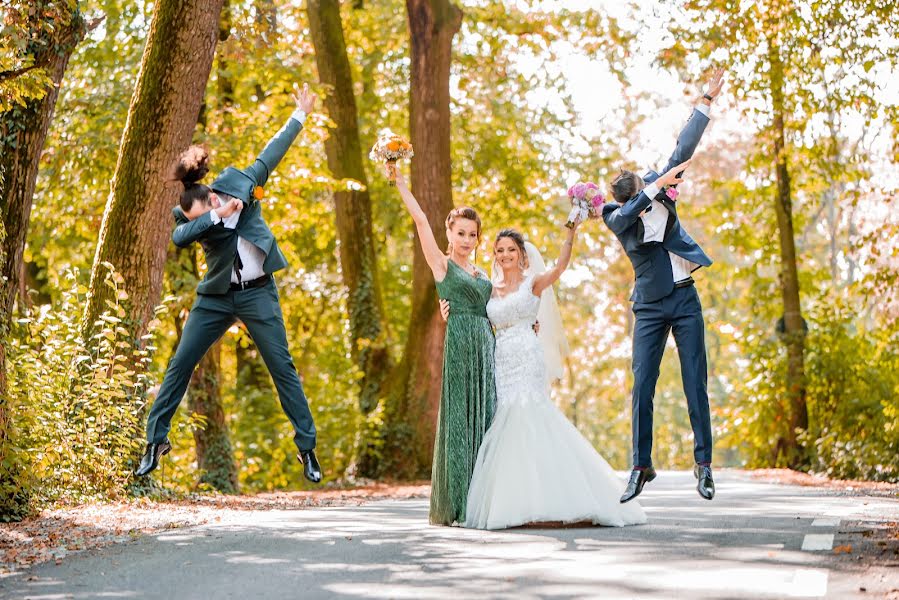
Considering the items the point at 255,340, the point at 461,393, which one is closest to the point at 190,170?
the point at 255,340

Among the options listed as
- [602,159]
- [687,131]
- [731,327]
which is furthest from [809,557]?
[602,159]

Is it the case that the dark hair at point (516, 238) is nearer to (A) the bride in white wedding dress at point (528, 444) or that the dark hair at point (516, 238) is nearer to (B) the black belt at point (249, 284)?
(A) the bride in white wedding dress at point (528, 444)

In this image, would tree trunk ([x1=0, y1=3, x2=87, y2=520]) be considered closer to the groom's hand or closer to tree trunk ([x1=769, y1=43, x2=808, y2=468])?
the groom's hand

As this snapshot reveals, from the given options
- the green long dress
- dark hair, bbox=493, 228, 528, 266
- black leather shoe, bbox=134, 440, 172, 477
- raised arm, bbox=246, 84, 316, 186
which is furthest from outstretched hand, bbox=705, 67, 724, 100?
black leather shoe, bbox=134, 440, 172, 477

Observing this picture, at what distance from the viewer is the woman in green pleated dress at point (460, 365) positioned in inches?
340

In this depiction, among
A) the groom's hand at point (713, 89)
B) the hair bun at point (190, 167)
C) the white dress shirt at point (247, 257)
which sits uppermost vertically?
the groom's hand at point (713, 89)

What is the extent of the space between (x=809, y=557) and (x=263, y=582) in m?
2.76

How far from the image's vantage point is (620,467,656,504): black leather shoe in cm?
827

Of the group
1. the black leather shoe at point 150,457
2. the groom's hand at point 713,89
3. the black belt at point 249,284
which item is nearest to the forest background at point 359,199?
the black leather shoe at point 150,457

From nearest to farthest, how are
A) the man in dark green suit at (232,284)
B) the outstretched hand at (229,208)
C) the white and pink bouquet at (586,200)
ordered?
the outstretched hand at (229,208) < the man in dark green suit at (232,284) < the white and pink bouquet at (586,200)

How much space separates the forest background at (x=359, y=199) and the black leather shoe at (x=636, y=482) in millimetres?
4332

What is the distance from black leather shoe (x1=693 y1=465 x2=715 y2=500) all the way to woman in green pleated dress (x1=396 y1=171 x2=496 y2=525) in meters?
1.55

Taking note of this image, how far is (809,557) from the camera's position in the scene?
245 inches

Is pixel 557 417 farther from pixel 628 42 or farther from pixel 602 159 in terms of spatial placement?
pixel 602 159
